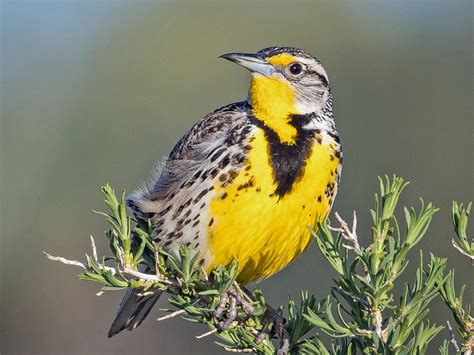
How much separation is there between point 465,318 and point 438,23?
4.65 metres

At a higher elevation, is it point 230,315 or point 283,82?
point 283,82

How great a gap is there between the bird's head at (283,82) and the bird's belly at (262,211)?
0.14 meters

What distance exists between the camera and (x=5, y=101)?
5332mm

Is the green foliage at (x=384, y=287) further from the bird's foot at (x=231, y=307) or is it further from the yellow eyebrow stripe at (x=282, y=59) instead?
the yellow eyebrow stripe at (x=282, y=59)

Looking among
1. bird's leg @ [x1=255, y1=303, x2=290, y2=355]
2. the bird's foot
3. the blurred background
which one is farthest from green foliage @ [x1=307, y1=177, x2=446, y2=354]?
the blurred background

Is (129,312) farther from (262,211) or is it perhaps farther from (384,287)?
(384,287)

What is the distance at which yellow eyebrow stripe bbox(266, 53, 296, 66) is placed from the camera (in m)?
2.55

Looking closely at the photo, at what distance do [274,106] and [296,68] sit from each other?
8.5 inches

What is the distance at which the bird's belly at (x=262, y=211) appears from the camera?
7.38 ft

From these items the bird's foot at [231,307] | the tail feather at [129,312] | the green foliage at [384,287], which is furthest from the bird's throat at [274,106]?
the green foliage at [384,287]

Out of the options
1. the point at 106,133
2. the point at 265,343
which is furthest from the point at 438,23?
the point at 265,343

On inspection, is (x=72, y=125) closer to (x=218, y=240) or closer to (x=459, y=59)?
(x=459, y=59)

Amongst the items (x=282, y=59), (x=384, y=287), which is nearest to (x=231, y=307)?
(x=384, y=287)

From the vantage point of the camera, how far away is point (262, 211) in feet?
7.37
